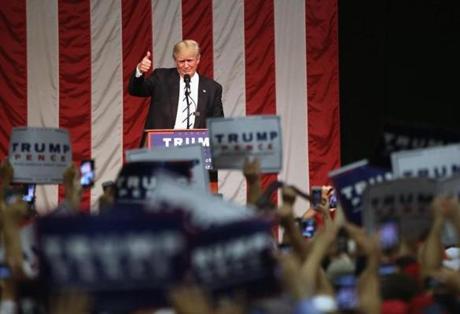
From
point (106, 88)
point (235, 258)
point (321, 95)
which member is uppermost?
point (106, 88)

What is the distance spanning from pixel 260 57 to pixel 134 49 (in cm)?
105

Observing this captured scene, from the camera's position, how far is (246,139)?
13.2 ft

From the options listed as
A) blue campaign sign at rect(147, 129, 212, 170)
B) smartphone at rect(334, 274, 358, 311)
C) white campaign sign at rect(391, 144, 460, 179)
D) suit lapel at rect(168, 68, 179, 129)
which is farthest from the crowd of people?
suit lapel at rect(168, 68, 179, 129)

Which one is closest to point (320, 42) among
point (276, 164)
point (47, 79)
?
point (47, 79)

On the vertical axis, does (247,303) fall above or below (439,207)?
below

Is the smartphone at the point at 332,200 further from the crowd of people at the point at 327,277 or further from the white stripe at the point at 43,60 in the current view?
the white stripe at the point at 43,60

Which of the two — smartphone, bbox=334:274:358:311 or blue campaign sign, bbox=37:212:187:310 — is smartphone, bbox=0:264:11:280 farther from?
smartphone, bbox=334:274:358:311

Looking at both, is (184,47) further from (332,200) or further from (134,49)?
(134,49)

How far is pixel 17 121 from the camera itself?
806 cm

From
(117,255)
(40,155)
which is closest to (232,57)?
(40,155)

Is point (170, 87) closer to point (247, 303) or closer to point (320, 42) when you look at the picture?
point (320, 42)

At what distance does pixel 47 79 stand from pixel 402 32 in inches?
116

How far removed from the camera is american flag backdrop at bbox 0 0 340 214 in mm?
8039

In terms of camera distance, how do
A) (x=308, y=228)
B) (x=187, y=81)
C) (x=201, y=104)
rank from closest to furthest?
(x=308, y=228)
(x=187, y=81)
(x=201, y=104)
